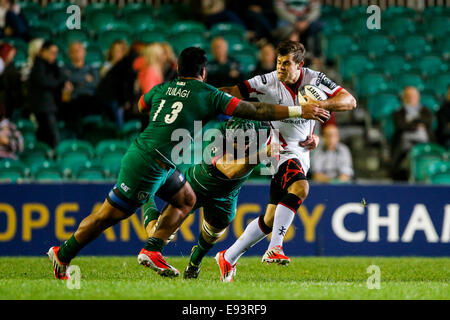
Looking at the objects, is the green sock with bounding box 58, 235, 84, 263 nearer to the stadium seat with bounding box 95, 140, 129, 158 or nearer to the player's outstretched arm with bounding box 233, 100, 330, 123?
the player's outstretched arm with bounding box 233, 100, 330, 123

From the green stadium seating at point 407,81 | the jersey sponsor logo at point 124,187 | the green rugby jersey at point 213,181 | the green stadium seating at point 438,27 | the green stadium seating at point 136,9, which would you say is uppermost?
the green stadium seating at point 136,9

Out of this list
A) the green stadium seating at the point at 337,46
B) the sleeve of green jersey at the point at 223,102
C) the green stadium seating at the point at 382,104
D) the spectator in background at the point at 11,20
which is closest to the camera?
the sleeve of green jersey at the point at 223,102

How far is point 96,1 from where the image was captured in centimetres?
1834

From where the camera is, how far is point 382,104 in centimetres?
1495

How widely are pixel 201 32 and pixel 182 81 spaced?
834cm

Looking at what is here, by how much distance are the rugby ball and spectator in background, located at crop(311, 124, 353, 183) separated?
3810mm

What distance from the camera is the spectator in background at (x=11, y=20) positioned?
599 inches

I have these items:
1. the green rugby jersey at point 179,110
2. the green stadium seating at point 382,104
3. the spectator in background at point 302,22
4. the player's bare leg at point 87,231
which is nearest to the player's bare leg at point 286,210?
the green rugby jersey at point 179,110

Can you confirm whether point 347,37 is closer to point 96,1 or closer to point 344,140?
point 344,140

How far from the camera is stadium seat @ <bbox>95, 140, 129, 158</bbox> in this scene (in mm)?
12844

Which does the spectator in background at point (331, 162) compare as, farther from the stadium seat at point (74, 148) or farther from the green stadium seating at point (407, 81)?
the stadium seat at point (74, 148)

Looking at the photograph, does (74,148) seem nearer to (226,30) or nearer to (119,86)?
(119,86)

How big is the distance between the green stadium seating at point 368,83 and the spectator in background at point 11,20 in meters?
6.75

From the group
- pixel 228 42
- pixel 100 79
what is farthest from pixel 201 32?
pixel 100 79
